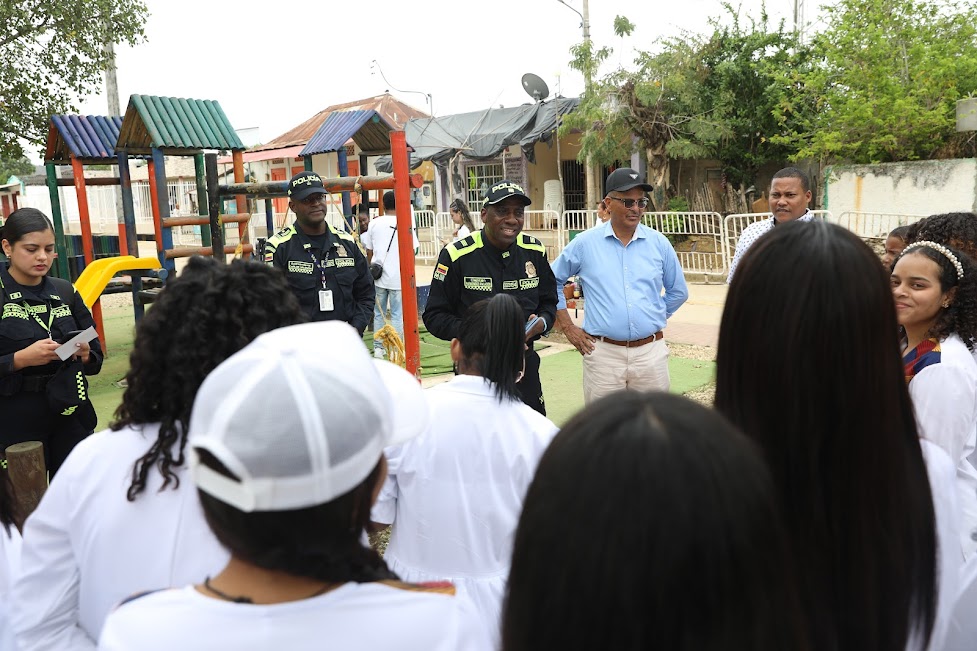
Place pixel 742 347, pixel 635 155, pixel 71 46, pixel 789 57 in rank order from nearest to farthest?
1. pixel 742 347
2. pixel 71 46
3. pixel 789 57
4. pixel 635 155

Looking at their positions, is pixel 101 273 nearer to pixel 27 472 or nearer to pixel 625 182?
pixel 27 472

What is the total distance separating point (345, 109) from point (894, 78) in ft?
56.3

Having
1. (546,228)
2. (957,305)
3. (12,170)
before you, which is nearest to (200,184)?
(957,305)

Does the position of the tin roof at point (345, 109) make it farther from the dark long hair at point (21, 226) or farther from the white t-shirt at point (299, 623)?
the white t-shirt at point (299, 623)

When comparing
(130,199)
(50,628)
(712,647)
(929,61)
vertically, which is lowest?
(50,628)

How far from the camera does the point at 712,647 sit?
820 millimetres

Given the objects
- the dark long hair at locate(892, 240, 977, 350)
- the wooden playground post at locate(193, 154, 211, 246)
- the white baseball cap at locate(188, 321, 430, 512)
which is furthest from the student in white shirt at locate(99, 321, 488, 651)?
the wooden playground post at locate(193, 154, 211, 246)

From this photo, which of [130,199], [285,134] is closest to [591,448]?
[130,199]

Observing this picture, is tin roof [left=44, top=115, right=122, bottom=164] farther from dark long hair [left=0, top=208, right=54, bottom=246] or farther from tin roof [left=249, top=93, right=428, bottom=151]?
tin roof [left=249, top=93, right=428, bottom=151]

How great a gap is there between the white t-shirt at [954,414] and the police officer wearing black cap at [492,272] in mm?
2239

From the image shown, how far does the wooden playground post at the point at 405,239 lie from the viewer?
5664mm

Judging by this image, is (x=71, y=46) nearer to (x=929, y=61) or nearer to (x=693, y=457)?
(x=693, y=457)

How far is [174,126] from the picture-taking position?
7.45 meters

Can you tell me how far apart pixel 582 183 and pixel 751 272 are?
63.8 feet
